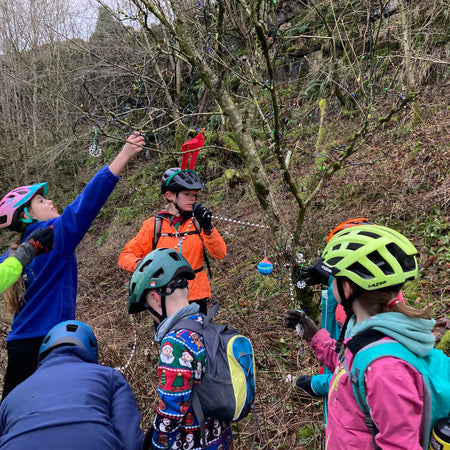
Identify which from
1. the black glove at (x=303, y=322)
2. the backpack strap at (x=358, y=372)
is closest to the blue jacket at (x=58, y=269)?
the black glove at (x=303, y=322)

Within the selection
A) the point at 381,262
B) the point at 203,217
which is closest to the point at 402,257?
the point at 381,262

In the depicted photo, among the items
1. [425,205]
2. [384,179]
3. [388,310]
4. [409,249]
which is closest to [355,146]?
[409,249]

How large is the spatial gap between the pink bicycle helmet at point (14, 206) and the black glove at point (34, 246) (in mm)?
299

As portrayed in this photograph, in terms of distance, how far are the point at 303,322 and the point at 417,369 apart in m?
0.96

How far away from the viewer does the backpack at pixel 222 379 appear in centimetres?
174

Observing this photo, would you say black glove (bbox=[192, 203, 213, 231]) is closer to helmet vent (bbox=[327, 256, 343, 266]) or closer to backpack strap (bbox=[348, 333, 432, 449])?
helmet vent (bbox=[327, 256, 343, 266])

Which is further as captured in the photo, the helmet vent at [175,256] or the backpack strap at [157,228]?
the backpack strap at [157,228]

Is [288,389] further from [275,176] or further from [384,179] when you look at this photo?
[275,176]

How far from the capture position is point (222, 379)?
175 cm

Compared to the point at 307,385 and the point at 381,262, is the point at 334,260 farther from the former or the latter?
the point at 307,385

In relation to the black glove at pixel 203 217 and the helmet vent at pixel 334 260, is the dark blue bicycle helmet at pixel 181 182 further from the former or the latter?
the helmet vent at pixel 334 260

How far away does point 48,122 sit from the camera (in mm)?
15289

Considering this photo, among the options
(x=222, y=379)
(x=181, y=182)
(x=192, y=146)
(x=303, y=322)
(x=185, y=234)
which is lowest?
(x=303, y=322)

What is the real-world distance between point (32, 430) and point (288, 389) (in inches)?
97.1
